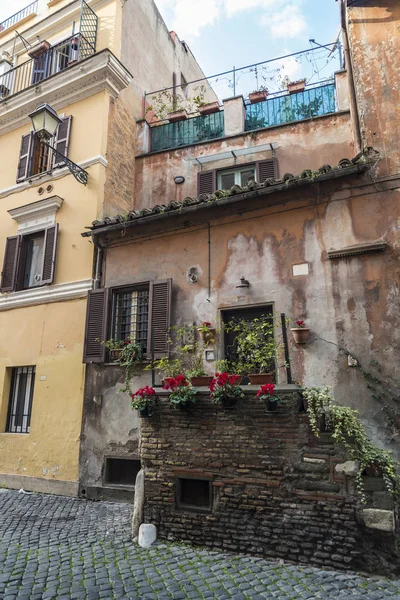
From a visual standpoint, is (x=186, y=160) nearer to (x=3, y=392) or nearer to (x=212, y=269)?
(x=212, y=269)

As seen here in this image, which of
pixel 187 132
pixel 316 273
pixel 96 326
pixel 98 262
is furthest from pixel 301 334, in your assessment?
pixel 187 132

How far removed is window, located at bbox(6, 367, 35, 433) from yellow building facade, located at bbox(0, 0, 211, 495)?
24 mm

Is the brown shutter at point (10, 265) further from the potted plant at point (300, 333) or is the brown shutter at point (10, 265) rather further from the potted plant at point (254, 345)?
the potted plant at point (300, 333)

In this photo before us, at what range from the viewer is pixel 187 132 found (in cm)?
1152

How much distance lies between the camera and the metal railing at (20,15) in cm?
1416

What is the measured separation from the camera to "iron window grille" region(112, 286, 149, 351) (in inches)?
346

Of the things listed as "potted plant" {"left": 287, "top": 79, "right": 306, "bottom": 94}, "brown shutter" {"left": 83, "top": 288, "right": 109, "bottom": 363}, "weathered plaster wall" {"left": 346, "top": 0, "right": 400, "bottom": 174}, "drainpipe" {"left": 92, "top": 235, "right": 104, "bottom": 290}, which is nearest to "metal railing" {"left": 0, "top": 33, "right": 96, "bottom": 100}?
"potted plant" {"left": 287, "top": 79, "right": 306, "bottom": 94}

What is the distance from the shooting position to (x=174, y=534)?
543cm

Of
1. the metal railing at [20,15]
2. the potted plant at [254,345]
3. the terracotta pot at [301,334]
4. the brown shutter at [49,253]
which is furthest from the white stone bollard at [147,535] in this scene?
the metal railing at [20,15]

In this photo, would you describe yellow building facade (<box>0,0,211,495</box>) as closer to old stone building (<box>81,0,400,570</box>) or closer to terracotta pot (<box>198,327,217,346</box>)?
old stone building (<box>81,0,400,570</box>)

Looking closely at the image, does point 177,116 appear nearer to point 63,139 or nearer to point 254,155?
point 254,155

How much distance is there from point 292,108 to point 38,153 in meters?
7.18

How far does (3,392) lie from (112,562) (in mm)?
6331

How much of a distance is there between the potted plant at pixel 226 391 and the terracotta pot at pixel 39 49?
1250cm
